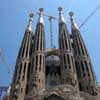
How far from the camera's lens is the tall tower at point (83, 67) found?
30.3 meters

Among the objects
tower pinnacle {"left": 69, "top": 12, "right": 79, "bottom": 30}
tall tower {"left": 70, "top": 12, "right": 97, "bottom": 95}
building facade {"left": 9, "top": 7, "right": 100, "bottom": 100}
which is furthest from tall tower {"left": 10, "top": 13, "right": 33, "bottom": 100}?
tower pinnacle {"left": 69, "top": 12, "right": 79, "bottom": 30}

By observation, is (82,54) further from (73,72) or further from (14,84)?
(14,84)

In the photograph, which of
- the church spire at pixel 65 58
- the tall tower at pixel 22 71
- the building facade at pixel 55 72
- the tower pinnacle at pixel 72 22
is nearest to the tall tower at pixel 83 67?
the building facade at pixel 55 72

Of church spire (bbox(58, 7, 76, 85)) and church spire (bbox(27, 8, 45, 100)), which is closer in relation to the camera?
church spire (bbox(27, 8, 45, 100))

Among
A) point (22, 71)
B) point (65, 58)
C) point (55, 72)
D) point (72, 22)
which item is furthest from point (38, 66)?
point (72, 22)

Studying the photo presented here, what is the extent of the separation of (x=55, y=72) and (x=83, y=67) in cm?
608

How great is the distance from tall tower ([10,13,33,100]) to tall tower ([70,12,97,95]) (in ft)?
31.0

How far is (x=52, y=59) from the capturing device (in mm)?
39094

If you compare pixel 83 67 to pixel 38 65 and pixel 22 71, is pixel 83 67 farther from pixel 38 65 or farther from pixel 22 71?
pixel 22 71

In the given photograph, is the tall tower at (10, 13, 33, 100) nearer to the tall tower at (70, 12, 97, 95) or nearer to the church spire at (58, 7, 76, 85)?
the church spire at (58, 7, 76, 85)

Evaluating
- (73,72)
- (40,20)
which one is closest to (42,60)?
(73,72)

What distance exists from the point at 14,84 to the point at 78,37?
1786cm

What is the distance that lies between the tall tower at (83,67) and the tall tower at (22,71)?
31.0ft

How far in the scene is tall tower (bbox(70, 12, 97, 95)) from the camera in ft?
99.3
